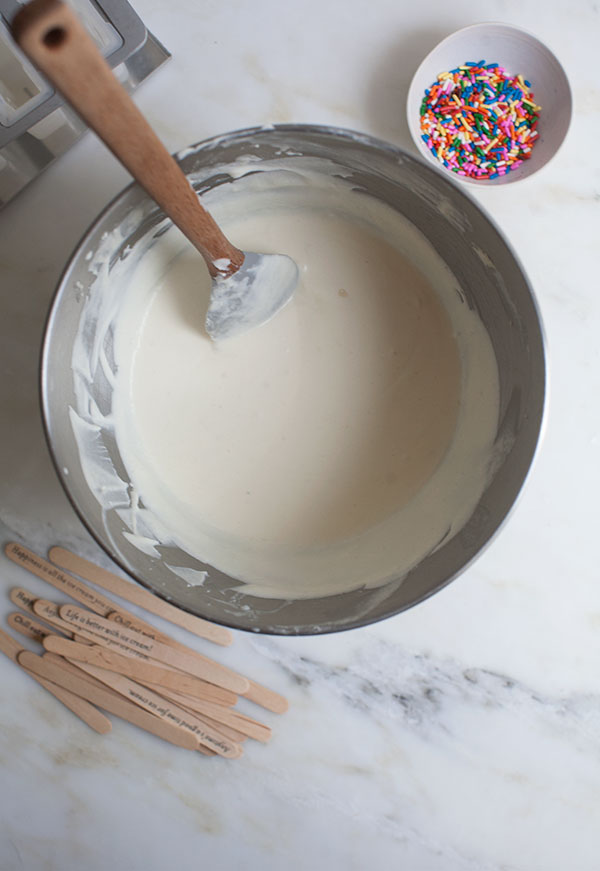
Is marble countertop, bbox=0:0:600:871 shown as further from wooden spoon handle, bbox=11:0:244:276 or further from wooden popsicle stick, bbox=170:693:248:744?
wooden spoon handle, bbox=11:0:244:276

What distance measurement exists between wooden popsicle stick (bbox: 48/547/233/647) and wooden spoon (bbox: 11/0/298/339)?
40 centimetres

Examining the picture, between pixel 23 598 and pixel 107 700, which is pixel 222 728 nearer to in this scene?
pixel 107 700

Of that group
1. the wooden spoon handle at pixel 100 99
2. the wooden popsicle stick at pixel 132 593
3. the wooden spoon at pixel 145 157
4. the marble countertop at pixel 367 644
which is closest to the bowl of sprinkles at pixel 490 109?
the marble countertop at pixel 367 644

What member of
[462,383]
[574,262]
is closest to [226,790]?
[462,383]

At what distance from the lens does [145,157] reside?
67cm

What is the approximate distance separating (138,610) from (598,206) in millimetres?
934

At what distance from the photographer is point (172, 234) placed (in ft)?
3.35

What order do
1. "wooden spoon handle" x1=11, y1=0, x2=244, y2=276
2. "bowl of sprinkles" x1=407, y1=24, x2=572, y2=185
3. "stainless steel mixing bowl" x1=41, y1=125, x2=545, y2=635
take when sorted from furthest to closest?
"bowl of sprinkles" x1=407, y1=24, x2=572, y2=185 → "stainless steel mixing bowl" x1=41, y1=125, x2=545, y2=635 → "wooden spoon handle" x1=11, y1=0, x2=244, y2=276

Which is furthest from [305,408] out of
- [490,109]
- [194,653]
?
[490,109]

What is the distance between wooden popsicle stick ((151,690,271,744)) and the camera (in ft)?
3.43

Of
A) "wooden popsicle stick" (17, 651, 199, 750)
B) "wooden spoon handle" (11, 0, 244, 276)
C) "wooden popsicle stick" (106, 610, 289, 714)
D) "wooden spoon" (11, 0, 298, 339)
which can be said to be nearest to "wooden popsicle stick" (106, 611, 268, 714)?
"wooden popsicle stick" (106, 610, 289, 714)

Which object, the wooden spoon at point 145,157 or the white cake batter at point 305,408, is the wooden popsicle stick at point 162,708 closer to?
the white cake batter at point 305,408

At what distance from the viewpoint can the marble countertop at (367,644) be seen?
1031mm

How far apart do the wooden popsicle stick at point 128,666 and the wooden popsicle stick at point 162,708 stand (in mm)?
11
